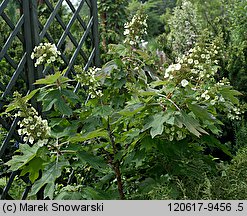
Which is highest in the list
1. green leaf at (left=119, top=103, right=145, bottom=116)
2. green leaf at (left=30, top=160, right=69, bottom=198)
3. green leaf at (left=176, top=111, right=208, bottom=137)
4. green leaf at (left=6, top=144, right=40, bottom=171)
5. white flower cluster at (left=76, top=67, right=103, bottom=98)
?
white flower cluster at (left=76, top=67, right=103, bottom=98)

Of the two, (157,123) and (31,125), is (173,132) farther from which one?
(31,125)

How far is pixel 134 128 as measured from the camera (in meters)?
2.25

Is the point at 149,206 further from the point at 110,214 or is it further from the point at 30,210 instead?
the point at 30,210

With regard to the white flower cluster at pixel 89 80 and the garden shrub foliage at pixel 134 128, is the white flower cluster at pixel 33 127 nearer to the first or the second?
the garden shrub foliage at pixel 134 128

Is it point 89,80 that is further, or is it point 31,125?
point 89,80

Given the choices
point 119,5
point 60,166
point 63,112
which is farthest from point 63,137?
point 119,5

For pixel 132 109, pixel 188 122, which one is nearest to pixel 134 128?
pixel 132 109

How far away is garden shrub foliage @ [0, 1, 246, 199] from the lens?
1.96 metres

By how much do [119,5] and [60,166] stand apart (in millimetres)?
4618

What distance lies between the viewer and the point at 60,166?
196 cm

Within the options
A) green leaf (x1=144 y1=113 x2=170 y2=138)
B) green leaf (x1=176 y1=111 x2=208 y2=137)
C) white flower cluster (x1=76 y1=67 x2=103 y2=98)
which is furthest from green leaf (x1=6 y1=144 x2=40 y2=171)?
green leaf (x1=176 y1=111 x2=208 y2=137)

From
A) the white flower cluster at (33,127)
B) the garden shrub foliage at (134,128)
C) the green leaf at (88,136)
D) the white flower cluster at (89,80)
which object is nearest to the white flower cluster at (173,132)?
the garden shrub foliage at (134,128)

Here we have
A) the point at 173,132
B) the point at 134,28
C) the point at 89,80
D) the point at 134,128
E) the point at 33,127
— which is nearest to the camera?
the point at 33,127

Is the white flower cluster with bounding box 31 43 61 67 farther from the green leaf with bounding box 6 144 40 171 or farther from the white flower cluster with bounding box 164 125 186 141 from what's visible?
the white flower cluster with bounding box 164 125 186 141
